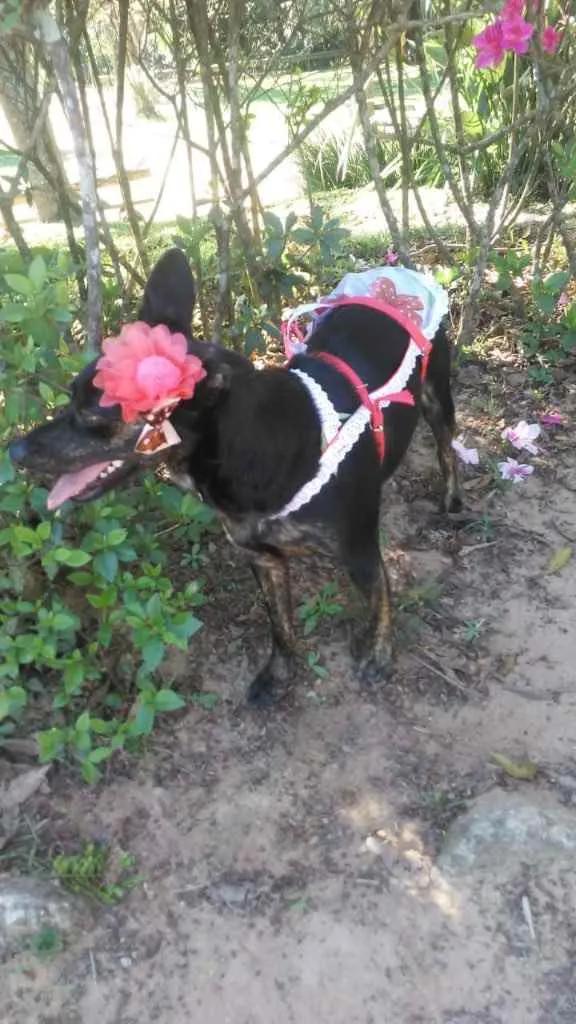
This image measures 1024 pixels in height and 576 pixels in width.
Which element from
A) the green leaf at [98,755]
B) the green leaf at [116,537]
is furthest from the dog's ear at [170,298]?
the green leaf at [98,755]

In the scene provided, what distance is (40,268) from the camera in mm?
2492

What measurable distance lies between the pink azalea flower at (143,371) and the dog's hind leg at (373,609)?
3.69ft

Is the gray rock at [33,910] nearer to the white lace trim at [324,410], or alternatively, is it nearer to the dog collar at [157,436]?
the dog collar at [157,436]

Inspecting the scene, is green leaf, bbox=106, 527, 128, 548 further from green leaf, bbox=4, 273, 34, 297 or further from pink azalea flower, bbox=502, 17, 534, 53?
pink azalea flower, bbox=502, 17, 534, 53

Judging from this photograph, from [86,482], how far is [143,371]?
0.55 metres

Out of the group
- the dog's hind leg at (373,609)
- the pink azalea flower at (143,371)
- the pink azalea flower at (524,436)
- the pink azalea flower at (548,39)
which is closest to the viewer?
the pink azalea flower at (143,371)

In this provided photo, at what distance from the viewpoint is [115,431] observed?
2422mm

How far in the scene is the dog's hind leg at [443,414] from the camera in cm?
378

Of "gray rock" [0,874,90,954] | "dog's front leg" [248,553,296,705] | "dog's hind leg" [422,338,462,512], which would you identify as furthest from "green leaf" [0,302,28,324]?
"dog's hind leg" [422,338,462,512]

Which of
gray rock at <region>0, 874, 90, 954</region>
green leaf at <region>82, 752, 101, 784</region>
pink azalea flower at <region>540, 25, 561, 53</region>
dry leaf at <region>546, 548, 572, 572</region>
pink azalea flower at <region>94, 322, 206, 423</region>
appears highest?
pink azalea flower at <region>540, 25, 561, 53</region>

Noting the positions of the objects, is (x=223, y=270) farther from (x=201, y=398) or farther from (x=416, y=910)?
(x=416, y=910)

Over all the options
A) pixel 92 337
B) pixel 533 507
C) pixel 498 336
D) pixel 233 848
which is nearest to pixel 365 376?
pixel 92 337

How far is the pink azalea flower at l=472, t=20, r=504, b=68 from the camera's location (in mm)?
3616

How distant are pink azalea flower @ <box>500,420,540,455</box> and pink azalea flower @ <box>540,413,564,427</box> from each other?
308mm
